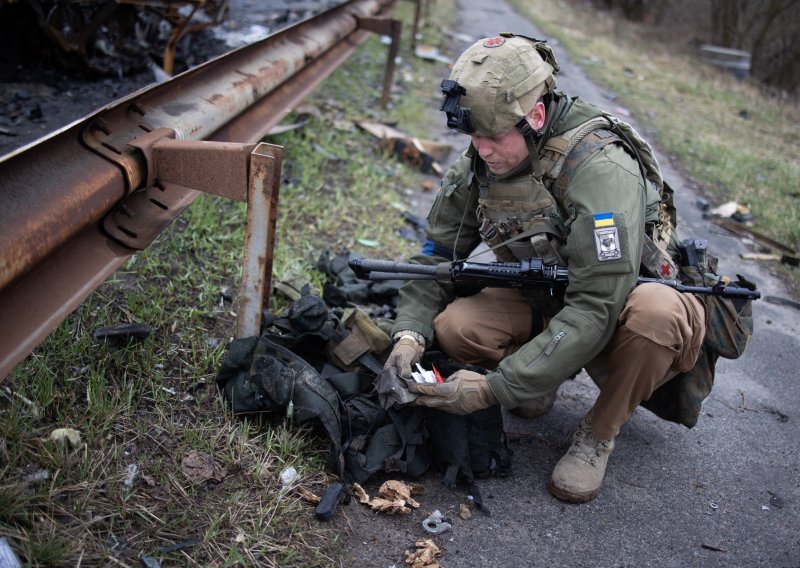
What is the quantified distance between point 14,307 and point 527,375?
1.64 meters

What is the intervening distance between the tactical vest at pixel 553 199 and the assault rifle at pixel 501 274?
8 centimetres

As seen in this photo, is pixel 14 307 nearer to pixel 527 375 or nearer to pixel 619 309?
pixel 527 375

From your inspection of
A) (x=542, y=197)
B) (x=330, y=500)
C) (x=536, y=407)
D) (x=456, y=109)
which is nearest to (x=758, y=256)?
(x=536, y=407)

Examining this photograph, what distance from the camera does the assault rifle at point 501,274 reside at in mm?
2645

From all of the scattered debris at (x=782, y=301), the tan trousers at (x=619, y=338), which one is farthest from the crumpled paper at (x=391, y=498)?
the scattered debris at (x=782, y=301)

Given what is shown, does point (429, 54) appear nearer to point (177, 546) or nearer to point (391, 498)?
point (391, 498)

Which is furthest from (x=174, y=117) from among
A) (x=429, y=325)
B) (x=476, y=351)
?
(x=476, y=351)

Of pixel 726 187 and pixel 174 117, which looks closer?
pixel 174 117

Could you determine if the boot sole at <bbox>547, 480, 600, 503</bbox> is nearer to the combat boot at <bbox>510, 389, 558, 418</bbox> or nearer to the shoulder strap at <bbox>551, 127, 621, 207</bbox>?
the combat boot at <bbox>510, 389, 558, 418</bbox>

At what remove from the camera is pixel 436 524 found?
2.49 metres

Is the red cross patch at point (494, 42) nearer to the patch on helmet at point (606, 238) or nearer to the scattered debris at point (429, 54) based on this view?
the patch on helmet at point (606, 238)

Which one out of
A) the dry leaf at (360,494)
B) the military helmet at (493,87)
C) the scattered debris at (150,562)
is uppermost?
the military helmet at (493,87)

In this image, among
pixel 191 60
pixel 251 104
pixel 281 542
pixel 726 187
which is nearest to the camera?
pixel 281 542

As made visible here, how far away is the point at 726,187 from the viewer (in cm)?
695
